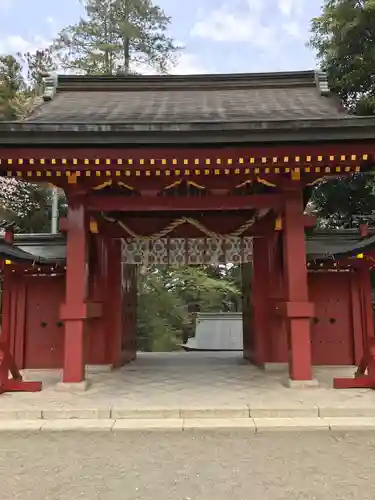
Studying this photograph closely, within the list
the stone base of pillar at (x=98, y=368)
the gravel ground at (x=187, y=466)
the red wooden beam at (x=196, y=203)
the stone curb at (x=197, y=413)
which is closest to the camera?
the gravel ground at (x=187, y=466)

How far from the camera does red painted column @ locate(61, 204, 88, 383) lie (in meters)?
6.19

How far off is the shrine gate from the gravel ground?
6.66ft

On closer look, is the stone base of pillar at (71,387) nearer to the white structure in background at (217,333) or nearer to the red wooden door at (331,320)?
the red wooden door at (331,320)

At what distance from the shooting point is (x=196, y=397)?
5605 mm

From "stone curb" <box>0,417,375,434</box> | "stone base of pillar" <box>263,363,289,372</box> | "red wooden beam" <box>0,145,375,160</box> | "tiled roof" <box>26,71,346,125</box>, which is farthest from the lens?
"stone base of pillar" <box>263,363,289,372</box>

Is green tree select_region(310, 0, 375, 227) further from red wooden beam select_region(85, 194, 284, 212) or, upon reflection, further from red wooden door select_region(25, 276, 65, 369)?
red wooden door select_region(25, 276, 65, 369)

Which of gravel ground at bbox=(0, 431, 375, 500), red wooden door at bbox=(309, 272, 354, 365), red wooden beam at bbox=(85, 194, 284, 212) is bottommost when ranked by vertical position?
gravel ground at bbox=(0, 431, 375, 500)

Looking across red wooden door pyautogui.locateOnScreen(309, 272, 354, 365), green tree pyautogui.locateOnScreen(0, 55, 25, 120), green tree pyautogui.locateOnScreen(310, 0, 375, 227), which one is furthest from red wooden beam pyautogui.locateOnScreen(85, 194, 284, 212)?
green tree pyautogui.locateOnScreen(0, 55, 25, 120)

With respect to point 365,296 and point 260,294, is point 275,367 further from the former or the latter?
point 365,296

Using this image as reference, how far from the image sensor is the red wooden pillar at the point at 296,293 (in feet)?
20.1

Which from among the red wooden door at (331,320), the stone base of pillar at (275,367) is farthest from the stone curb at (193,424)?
the red wooden door at (331,320)

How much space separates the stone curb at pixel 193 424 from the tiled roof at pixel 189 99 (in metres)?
3.85

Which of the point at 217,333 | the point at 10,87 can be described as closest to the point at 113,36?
the point at 10,87

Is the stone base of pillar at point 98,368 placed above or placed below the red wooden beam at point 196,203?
below
